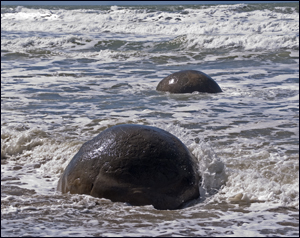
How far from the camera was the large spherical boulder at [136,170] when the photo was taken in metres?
3.82

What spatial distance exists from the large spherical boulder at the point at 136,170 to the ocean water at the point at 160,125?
0.36ft

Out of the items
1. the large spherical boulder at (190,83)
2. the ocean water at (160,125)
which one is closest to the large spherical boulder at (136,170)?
the ocean water at (160,125)

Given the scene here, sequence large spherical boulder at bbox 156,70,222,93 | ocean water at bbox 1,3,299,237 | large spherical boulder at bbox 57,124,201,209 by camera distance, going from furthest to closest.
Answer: large spherical boulder at bbox 156,70,222,93 → large spherical boulder at bbox 57,124,201,209 → ocean water at bbox 1,3,299,237

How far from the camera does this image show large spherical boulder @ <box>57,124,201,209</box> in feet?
12.5

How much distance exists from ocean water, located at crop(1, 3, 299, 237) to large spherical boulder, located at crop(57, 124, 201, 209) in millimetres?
110

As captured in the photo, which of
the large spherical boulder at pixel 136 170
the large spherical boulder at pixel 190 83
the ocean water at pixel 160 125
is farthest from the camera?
the large spherical boulder at pixel 190 83

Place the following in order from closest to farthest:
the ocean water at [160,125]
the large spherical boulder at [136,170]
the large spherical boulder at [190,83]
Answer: the ocean water at [160,125], the large spherical boulder at [136,170], the large spherical boulder at [190,83]

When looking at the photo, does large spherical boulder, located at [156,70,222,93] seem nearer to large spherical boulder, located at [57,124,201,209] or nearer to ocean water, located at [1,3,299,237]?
ocean water, located at [1,3,299,237]

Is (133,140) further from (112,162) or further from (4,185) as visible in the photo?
(4,185)

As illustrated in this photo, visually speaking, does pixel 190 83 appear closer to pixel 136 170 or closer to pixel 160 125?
pixel 160 125

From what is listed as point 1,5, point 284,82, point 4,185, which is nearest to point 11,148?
point 4,185

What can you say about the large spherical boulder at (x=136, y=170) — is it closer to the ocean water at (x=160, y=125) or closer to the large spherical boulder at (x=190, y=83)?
the ocean water at (x=160, y=125)

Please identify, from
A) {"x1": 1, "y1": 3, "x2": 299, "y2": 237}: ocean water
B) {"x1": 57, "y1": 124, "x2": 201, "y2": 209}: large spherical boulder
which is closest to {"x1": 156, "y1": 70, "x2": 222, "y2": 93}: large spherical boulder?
{"x1": 1, "y1": 3, "x2": 299, "y2": 237}: ocean water

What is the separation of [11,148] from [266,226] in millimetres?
3797
